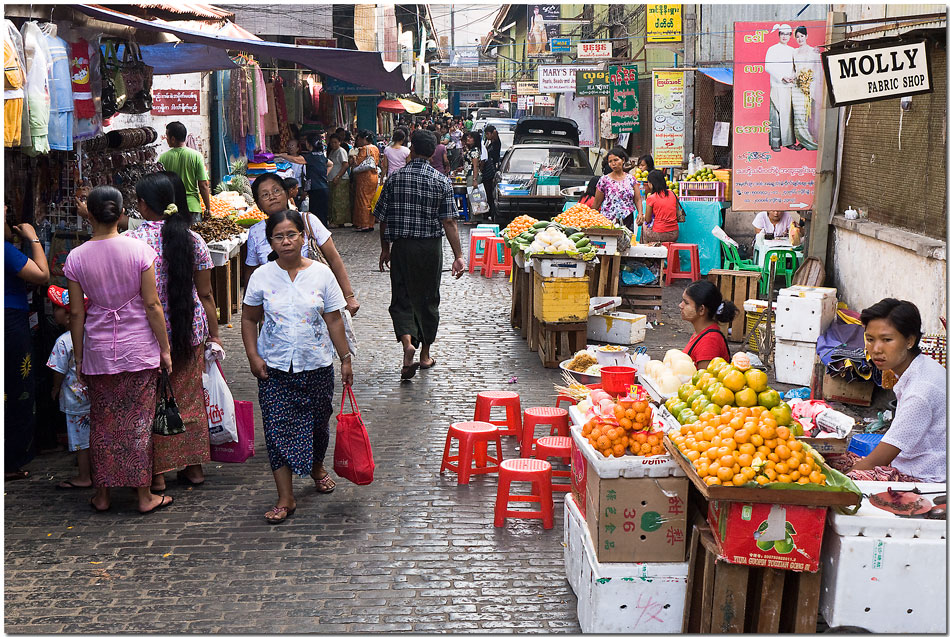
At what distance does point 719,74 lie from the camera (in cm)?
1922

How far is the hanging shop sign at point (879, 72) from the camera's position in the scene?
20.7 feet

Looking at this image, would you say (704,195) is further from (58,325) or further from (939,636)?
(939,636)

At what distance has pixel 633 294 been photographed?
11984mm

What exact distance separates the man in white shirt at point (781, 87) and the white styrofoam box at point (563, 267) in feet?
7.05

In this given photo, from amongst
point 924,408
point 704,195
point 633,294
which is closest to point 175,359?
point 924,408

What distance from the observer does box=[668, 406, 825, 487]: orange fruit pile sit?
386cm

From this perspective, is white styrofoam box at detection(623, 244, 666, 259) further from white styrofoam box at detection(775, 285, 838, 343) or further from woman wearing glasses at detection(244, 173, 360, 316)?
woman wearing glasses at detection(244, 173, 360, 316)

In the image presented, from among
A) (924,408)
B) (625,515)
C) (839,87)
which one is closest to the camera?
(625,515)

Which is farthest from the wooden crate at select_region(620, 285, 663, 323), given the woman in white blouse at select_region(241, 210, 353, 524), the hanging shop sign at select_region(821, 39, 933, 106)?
the woman in white blouse at select_region(241, 210, 353, 524)

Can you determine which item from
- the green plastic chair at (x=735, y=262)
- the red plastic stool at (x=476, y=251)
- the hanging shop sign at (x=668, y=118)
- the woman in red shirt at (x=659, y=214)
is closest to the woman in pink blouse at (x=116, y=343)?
the green plastic chair at (x=735, y=262)

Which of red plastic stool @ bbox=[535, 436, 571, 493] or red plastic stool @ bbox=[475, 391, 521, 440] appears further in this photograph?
red plastic stool @ bbox=[475, 391, 521, 440]

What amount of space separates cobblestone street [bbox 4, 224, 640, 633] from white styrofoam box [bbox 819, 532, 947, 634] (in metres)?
1.29

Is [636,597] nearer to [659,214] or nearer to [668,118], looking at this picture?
[659,214]

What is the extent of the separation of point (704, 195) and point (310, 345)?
41.4 feet
